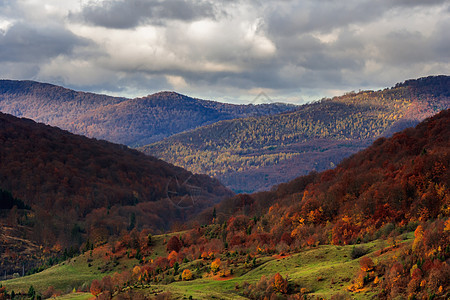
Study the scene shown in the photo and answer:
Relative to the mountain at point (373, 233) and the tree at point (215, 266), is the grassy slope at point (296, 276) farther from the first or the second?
the tree at point (215, 266)

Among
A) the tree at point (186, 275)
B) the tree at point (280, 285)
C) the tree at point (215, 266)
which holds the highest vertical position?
the tree at point (280, 285)

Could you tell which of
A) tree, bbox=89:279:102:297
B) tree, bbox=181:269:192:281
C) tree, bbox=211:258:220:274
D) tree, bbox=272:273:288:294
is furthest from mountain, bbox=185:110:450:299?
tree, bbox=89:279:102:297

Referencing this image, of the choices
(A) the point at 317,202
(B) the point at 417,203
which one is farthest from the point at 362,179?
(B) the point at 417,203

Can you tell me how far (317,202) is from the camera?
14050 cm

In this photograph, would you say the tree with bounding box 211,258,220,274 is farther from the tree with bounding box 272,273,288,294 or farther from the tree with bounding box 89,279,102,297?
the tree with bounding box 272,273,288,294

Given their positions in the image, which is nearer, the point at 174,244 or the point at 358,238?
the point at 358,238

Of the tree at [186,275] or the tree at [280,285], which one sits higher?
the tree at [280,285]

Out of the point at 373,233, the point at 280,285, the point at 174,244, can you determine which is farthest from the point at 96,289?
the point at 174,244

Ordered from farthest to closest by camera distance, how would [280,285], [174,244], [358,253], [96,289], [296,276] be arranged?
[174,244]
[96,289]
[358,253]
[296,276]
[280,285]

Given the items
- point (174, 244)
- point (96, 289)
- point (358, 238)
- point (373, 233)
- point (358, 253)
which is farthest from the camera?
point (174, 244)

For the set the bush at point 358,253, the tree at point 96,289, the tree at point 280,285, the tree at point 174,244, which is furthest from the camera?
the tree at point 174,244

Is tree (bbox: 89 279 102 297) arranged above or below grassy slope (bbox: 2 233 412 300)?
below

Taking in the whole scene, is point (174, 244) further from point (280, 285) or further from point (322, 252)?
point (280, 285)

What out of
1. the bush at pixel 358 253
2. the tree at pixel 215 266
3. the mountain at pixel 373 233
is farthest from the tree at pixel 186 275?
the bush at pixel 358 253
